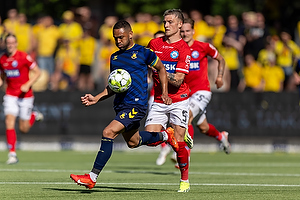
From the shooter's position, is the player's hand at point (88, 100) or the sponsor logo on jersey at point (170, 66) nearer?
the player's hand at point (88, 100)

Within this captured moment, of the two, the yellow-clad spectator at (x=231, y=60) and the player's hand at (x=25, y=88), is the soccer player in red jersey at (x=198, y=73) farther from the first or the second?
the yellow-clad spectator at (x=231, y=60)

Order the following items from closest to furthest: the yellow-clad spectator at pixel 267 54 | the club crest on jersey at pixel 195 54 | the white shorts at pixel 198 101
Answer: the club crest on jersey at pixel 195 54 < the white shorts at pixel 198 101 < the yellow-clad spectator at pixel 267 54

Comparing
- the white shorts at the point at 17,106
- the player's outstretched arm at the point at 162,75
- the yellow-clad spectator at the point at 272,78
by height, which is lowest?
the yellow-clad spectator at the point at 272,78

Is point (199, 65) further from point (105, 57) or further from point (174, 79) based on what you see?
point (105, 57)

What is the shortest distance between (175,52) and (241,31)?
11.2 m

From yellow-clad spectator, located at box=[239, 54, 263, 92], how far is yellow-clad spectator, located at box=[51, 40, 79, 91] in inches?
199

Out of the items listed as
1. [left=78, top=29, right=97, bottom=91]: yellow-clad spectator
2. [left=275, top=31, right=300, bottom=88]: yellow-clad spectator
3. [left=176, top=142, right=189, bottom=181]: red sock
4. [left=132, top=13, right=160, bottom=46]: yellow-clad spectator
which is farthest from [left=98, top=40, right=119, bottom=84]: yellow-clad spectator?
[left=176, top=142, right=189, bottom=181]: red sock

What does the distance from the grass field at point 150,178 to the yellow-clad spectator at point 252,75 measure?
3.04m

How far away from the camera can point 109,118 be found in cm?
2002

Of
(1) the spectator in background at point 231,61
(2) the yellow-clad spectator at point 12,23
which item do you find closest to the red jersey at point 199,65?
(1) the spectator in background at point 231,61

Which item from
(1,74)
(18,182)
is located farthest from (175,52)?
(1,74)

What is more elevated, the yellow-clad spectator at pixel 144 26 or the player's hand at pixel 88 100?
the player's hand at pixel 88 100

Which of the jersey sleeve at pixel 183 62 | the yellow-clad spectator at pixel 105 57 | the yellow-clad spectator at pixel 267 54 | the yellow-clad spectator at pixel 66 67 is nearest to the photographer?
the jersey sleeve at pixel 183 62

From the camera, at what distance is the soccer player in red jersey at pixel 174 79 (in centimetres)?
1043
